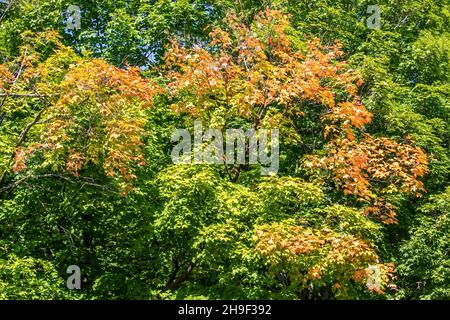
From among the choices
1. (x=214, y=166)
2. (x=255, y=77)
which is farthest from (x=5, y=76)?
(x=255, y=77)

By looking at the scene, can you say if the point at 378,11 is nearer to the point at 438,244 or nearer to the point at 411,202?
the point at 411,202

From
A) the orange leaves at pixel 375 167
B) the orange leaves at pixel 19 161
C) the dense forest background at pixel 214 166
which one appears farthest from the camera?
the orange leaves at pixel 375 167

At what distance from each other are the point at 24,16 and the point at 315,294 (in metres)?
11.5

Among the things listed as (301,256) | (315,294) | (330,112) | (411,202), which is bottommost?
(315,294)

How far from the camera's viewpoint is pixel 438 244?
1501 cm

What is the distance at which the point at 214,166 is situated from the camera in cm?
1442

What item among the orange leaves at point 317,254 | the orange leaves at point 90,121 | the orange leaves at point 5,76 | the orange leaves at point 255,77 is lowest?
the orange leaves at point 317,254

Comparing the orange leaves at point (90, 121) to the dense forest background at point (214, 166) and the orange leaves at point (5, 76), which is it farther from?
the orange leaves at point (5, 76)

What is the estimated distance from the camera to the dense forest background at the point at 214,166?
483 inches

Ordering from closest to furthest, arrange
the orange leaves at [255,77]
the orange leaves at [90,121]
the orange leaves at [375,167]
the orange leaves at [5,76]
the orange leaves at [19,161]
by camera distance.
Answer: the orange leaves at [19,161]
the orange leaves at [90,121]
the orange leaves at [5,76]
the orange leaves at [375,167]
the orange leaves at [255,77]

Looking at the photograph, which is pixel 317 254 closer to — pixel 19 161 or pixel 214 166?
pixel 214 166

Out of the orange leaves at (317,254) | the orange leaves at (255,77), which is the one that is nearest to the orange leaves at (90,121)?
the orange leaves at (255,77)
